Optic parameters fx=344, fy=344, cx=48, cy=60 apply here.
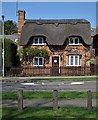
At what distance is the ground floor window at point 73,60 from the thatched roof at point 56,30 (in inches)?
87.6

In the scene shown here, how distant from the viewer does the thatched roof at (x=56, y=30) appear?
4634cm

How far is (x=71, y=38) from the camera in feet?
153

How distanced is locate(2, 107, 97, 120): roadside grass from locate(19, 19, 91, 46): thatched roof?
3357cm

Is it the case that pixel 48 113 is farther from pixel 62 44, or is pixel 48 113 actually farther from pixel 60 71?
pixel 62 44

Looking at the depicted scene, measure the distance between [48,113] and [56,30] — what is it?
37111 mm

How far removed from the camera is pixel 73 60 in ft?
150

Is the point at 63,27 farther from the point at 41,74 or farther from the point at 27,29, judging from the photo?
the point at 41,74

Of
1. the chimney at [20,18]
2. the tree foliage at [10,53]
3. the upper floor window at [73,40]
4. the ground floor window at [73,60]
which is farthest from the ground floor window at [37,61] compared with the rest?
the chimney at [20,18]

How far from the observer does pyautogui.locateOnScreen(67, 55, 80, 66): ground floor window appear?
45803mm

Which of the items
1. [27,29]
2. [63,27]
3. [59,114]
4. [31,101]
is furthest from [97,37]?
[59,114]

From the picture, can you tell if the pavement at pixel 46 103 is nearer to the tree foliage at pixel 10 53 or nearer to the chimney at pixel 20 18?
the tree foliage at pixel 10 53

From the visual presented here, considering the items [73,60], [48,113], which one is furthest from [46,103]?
[73,60]

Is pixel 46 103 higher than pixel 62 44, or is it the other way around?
pixel 62 44

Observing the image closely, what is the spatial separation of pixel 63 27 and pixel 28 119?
38481 millimetres
